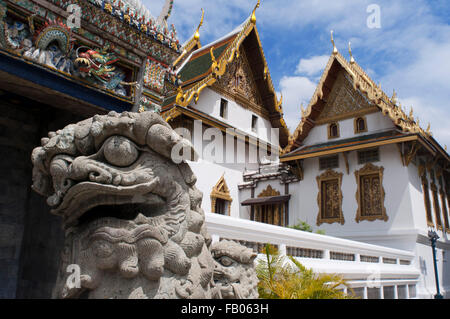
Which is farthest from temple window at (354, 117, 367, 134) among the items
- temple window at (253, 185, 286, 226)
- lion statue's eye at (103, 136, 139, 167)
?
lion statue's eye at (103, 136, 139, 167)

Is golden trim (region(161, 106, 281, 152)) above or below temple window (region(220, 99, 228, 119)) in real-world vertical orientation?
below

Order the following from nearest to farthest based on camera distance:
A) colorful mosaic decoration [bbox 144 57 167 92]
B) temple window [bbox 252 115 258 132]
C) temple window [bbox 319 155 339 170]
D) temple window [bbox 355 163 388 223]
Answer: colorful mosaic decoration [bbox 144 57 167 92] < temple window [bbox 355 163 388 223] < temple window [bbox 319 155 339 170] < temple window [bbox 252 115 258 132]

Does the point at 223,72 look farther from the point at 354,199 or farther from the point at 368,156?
the point at 354,199

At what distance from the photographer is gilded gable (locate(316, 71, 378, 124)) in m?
12.7

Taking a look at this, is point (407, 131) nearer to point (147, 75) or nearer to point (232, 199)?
point (232, 199)

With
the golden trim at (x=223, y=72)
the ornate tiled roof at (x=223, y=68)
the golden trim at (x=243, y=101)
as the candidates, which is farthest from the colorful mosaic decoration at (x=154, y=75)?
the golden trim at (x=243, y=101)

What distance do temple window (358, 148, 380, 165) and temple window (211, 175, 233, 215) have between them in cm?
467

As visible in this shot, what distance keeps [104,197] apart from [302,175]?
38.9ft

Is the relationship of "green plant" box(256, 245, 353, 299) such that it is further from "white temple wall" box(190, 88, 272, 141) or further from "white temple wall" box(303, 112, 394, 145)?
"white temple wall" box(303, 112, 394, 145)

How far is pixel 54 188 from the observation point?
181 centimetres

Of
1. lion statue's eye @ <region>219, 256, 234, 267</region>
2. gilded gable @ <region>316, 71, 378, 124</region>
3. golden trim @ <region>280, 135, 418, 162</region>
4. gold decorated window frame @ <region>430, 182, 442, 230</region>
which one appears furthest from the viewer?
gilded gable @ <region>316, 71, 378, 124</region>

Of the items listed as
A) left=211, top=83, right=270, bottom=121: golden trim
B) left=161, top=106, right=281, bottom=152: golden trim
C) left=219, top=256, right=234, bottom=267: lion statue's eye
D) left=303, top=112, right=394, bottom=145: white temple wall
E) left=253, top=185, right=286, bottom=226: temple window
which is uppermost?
left=211, top=83, right=270, bottom=121: golden trim

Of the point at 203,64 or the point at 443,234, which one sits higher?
the point at 203,64

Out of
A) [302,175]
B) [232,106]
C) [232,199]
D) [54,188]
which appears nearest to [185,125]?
[232,106]
